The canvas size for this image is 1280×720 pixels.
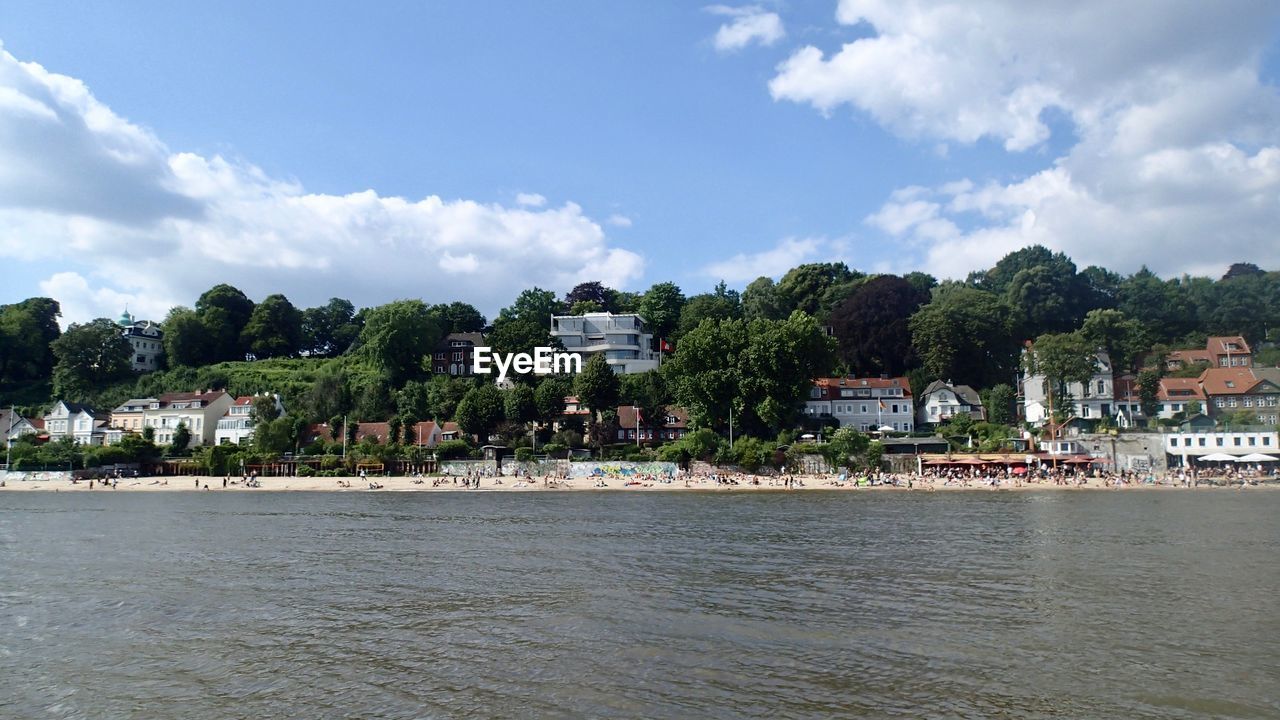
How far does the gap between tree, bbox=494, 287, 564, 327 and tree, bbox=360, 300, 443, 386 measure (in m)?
11.5

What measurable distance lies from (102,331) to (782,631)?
10552 centimetres

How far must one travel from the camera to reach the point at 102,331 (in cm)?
9631

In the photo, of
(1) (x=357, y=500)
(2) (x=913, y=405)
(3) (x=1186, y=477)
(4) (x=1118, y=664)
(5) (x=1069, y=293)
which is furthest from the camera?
(5) (x=1069, y=293)

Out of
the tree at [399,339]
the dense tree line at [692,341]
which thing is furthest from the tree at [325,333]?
the tree at [399,339]

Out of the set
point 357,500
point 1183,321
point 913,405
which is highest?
point 1183,321

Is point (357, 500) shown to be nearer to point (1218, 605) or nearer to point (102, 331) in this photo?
point (1218, 605)

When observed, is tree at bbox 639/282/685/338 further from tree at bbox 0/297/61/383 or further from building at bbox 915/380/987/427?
tree at bbox 0/297/61/383

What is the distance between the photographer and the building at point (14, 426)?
81331mm

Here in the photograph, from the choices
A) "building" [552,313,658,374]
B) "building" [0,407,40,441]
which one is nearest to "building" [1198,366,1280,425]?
"building" [552,313,658,374]

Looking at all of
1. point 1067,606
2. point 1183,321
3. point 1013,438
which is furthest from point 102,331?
point 1183,321

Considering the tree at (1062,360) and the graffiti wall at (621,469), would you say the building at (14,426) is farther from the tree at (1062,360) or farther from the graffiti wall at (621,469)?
the tree at (1062,360)

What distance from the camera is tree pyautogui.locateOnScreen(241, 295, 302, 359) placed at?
102125 millimetres

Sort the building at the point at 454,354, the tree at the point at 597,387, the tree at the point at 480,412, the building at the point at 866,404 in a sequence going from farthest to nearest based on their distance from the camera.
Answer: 1. the building at the point at 454,354
2. the building at the point at 866,404
3. the tree at the point at 597,387
4. the tree at the point at 480,412

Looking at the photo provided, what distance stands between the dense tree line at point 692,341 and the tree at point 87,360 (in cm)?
22
